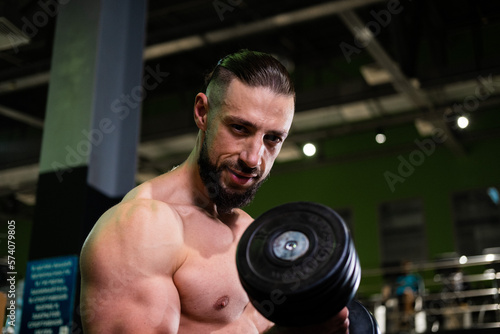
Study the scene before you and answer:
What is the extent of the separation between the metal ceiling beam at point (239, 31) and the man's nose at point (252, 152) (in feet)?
16.0

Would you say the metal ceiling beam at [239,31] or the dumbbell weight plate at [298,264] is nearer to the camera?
the dumbbell weight plate at [298,264]

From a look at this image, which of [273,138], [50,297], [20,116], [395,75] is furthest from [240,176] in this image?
[20,116]

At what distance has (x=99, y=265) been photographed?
135cm

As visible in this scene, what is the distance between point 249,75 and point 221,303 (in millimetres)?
585

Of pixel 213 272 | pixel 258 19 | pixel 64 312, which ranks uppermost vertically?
pixel 258 19

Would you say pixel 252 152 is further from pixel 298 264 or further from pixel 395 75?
pixel 395 75

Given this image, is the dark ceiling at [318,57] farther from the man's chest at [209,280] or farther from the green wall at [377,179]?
the man's chest at [209,280]

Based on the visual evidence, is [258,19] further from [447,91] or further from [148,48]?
[447,91]

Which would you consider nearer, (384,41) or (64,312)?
(64,312)

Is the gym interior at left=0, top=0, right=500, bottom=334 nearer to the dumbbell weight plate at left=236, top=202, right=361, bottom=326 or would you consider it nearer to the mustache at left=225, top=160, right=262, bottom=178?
the mustache at left=225, top=160, right=262, bottom=178

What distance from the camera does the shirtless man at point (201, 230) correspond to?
4.35 ft

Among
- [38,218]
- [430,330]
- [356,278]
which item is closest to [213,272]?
[356,278]

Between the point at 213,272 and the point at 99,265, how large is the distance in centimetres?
30

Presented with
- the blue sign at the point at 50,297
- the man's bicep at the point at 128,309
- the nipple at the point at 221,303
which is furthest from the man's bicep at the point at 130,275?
the blue sign at the point at 50,297
